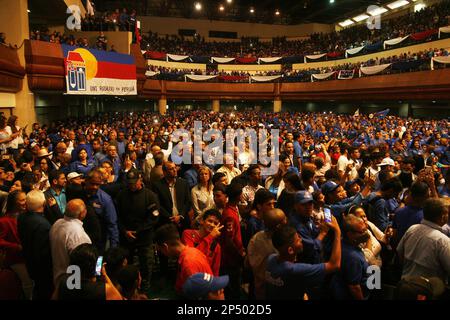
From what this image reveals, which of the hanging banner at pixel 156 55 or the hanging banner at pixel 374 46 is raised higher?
the hanging banner at pixel 156 55

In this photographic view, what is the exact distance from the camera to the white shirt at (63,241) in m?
2.95

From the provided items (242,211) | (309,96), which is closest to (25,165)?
(242,211)

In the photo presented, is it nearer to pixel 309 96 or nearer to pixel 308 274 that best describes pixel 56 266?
pixel 308 274

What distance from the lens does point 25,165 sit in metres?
5.36

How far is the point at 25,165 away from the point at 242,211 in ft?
11.9

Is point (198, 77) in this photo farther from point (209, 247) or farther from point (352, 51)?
point (209, 247)

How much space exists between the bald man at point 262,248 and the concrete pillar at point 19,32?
11.6 meters

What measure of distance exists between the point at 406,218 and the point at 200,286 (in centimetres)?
231

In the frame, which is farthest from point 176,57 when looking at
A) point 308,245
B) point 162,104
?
point 308,245

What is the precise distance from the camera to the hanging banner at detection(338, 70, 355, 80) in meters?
25.9

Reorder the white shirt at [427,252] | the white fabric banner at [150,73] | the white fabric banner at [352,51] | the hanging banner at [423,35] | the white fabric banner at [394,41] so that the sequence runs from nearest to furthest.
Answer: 1. the white shirt at [427,252]
2. the hanging banner at [423,35]
3. the white fabric banner at [394,41]
4. the white fabric banner at [352,51]
5. the white fabric banner at [150,73]

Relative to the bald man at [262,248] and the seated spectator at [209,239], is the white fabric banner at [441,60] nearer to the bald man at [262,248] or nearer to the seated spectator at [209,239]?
the bald man at [262,248]

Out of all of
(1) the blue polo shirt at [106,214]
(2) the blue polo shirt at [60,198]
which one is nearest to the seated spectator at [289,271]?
(1) the blue polo shirt at [106,214]

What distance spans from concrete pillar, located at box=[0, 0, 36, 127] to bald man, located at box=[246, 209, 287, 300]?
11.6m
